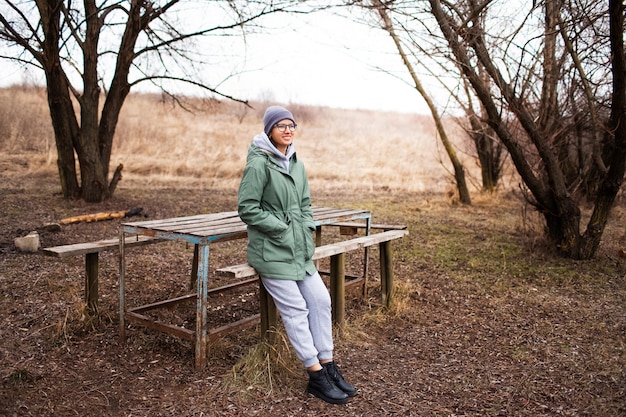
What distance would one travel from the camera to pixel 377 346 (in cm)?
414

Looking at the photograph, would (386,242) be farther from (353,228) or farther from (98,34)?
(98,34)

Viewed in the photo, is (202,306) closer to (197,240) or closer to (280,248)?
(197,240)

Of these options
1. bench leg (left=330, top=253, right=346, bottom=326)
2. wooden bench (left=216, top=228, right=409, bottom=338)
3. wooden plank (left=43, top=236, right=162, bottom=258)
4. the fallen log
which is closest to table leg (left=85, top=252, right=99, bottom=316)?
wooden plank (left=43, top=236, right=162, bottom=258)

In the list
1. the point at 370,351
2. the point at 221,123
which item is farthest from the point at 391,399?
the point at 221,123

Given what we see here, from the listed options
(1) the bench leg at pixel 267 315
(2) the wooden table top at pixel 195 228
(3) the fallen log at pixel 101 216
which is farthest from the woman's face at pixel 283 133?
(3) the fallen log at pixel 101 216

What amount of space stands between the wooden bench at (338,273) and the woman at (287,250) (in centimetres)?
16

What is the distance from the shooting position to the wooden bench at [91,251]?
3793mm

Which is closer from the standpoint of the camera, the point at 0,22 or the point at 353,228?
the point at 353,228

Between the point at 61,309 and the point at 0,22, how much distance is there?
602 cm

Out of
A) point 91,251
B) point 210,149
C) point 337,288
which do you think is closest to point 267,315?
point 337,288

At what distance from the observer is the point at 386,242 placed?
16.0 feet

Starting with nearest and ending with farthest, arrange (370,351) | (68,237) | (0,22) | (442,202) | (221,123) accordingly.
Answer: (370,351) → (68,237) → (0,22) → (442,202) → (221,123)

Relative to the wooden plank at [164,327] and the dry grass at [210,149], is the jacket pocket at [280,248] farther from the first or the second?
the dry grass at [210,149]

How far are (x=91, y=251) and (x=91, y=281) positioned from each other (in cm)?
35
